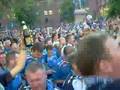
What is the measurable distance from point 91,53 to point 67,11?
316 ft

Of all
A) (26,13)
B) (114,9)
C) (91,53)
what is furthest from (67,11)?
(91,53)

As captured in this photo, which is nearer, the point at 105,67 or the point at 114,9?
the point at 105,67

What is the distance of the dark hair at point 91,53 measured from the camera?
226cm

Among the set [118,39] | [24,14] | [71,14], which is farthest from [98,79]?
[71,14]

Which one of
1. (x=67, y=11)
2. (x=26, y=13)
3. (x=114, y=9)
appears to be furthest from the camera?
(x=67, y=11)

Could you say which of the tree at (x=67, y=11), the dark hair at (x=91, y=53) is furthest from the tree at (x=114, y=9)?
the tree at (x=67, y=11)

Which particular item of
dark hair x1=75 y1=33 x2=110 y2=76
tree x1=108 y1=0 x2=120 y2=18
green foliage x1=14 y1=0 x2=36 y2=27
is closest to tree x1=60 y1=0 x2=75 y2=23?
green foliage x1=14 y1=0 x2=36 y2=27

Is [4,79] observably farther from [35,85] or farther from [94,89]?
[94,89]

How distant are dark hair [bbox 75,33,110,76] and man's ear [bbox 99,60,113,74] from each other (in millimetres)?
17

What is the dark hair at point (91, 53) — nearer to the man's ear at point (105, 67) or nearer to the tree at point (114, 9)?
the man's ear at point (105, 67)

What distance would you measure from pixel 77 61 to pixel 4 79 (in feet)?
12.3

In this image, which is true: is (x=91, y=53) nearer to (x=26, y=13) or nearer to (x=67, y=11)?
(x=26, y=13)

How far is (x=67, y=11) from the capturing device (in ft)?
323

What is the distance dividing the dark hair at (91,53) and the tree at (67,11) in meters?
93.0
